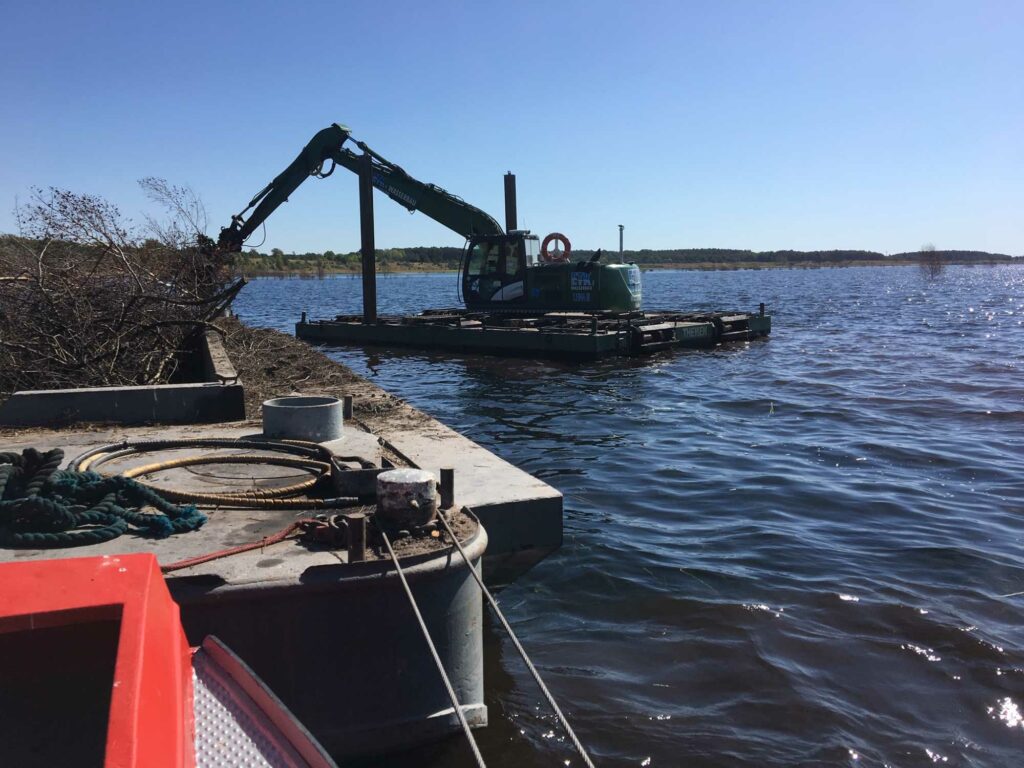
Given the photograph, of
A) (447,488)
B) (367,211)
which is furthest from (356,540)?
(367,211)

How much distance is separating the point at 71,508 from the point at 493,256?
2057cm

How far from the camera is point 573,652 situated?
17.1 feet

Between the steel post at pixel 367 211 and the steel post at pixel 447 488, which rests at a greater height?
the steel post at pixel 367 211

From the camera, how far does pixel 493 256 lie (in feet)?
79.4

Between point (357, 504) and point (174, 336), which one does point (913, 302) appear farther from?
point (357, 504)

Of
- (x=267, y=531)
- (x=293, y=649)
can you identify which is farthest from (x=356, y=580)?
(x=267, y=531)

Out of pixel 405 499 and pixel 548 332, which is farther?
pixel 548 332

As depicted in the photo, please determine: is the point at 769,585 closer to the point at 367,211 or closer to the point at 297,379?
the point at 297,379

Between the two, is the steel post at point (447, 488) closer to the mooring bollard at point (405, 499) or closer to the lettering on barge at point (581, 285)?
the mooring bollard at point (405, 499)

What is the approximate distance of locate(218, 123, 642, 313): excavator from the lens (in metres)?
22.1

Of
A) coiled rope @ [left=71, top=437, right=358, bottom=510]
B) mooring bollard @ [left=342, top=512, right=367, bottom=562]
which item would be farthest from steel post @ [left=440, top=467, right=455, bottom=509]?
mooring bollard @ [left=342, top=512, right=367, bottom=562]

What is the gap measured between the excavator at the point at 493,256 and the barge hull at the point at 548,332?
88cm

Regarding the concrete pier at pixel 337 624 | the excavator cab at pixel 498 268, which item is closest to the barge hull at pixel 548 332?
the excavator cab at pixel 498 268

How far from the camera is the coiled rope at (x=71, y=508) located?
404cm
